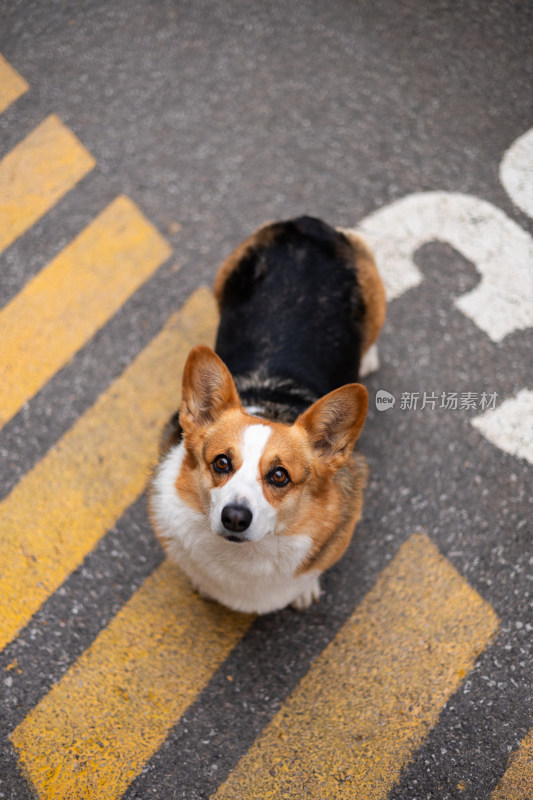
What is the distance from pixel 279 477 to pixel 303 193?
245cm

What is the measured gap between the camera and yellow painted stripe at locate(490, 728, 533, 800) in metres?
3.04

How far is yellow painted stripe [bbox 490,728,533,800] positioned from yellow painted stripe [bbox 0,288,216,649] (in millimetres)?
2507

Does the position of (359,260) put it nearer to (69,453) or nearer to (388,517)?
(388,517)

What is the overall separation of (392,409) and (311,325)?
1002 millimetres

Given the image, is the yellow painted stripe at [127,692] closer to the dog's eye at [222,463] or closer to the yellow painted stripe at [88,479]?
the yellow painted stripe at [88,479]

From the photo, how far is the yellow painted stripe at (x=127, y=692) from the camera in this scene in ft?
9.95

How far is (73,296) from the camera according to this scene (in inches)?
153

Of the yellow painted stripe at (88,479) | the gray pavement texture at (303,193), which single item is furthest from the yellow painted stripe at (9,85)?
the yellow painted stripe at (88,479)

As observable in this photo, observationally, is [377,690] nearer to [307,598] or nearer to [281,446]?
[307,598]

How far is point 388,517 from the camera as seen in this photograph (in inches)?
139

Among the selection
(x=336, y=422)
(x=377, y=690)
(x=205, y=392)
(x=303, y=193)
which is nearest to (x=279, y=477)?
(x=336, y=422)

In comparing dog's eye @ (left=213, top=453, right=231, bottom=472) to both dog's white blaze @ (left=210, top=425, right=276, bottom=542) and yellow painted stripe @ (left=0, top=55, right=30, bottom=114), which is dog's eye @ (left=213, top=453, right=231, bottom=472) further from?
yellow painted stripe @ (left=0, top=55, right=30, bottom=114)

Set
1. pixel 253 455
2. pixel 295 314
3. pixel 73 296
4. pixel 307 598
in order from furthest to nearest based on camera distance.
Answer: pixel 73 296 → pixel 307 598 → pixel 295 314 → pixel 253 455

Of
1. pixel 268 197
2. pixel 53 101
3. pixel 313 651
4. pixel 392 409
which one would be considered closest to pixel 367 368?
pixel 392 409
